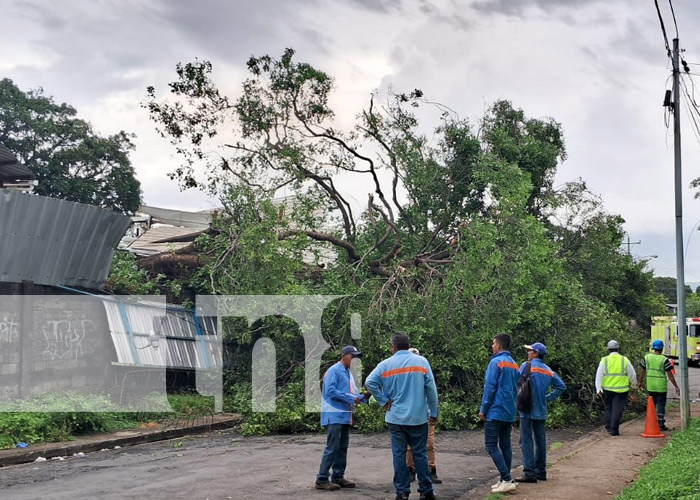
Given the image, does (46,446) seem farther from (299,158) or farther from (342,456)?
(299,158)

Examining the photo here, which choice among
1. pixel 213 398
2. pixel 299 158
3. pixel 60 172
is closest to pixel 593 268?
pixel 299 158

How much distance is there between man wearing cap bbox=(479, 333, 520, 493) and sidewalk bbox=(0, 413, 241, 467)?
20.8 feet

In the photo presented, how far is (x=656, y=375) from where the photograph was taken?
1373 centimetres

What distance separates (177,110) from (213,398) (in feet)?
23.4

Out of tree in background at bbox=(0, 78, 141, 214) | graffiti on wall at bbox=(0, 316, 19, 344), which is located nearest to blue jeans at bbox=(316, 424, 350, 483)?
graffiti on wall at bbox=(0, 316, 19, 344)

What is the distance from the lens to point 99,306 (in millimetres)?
15281

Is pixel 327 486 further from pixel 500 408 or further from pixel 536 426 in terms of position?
pixel 536 426

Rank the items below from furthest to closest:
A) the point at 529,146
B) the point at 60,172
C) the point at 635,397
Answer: the point at 60,172 < the point at 529,146 < the point at 635,397

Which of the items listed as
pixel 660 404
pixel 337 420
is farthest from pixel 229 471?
pixel 660 404

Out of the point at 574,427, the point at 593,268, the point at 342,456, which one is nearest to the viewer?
the point at 342,456

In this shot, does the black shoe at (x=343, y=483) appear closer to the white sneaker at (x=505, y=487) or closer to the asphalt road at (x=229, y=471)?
the asphalt road at (x=229, y=471)

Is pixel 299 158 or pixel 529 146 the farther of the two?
pixel 529 146

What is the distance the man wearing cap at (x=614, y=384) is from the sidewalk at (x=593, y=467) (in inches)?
11.8

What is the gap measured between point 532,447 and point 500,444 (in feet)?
2.11
